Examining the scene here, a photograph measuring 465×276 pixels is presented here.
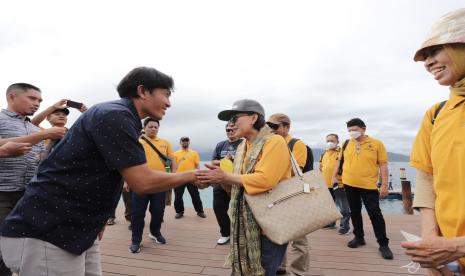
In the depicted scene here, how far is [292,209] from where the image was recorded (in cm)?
212

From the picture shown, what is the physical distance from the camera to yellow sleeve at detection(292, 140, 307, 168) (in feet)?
12.8

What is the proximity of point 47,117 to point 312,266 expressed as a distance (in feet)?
13.0

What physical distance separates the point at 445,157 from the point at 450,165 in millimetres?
41

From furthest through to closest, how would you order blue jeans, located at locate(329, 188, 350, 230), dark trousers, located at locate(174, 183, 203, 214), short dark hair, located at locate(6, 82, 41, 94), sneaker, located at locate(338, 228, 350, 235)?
dark trousers, located at locate(174, 183, 203, 214)
blue jeans, located at locate(329, 188, 350, 230)
sneaker, located at locate(338, 228, 350, 235)
short dark hair, located at locate(6, 82, 41, 94)

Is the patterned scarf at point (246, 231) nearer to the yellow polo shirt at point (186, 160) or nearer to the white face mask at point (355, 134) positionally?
the white face mask at point (355, 134)

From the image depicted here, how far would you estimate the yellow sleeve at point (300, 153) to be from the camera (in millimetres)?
3914

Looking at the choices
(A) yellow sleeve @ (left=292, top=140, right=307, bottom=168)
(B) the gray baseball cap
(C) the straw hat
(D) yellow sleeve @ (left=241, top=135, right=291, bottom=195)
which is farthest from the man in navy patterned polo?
(A) yellow sleeve @ (left=292, top=140, right=307, bottom=168)

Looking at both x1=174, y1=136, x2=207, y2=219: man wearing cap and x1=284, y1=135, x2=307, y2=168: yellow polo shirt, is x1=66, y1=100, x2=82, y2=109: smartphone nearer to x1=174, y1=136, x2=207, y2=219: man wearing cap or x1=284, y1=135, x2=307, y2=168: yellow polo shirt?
x1=284, y1=135, x2=307, y2=168: yellow polo shirt

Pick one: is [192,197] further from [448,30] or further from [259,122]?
[448,30]

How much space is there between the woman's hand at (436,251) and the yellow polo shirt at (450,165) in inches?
4.6

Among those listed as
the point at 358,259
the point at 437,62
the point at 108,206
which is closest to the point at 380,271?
the point at 358,259

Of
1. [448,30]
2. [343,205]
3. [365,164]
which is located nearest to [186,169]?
[343,205]

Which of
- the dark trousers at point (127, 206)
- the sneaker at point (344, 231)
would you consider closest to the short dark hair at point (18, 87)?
the dark trousers at point (127, 206)

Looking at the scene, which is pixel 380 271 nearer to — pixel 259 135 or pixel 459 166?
pixel 259 135
